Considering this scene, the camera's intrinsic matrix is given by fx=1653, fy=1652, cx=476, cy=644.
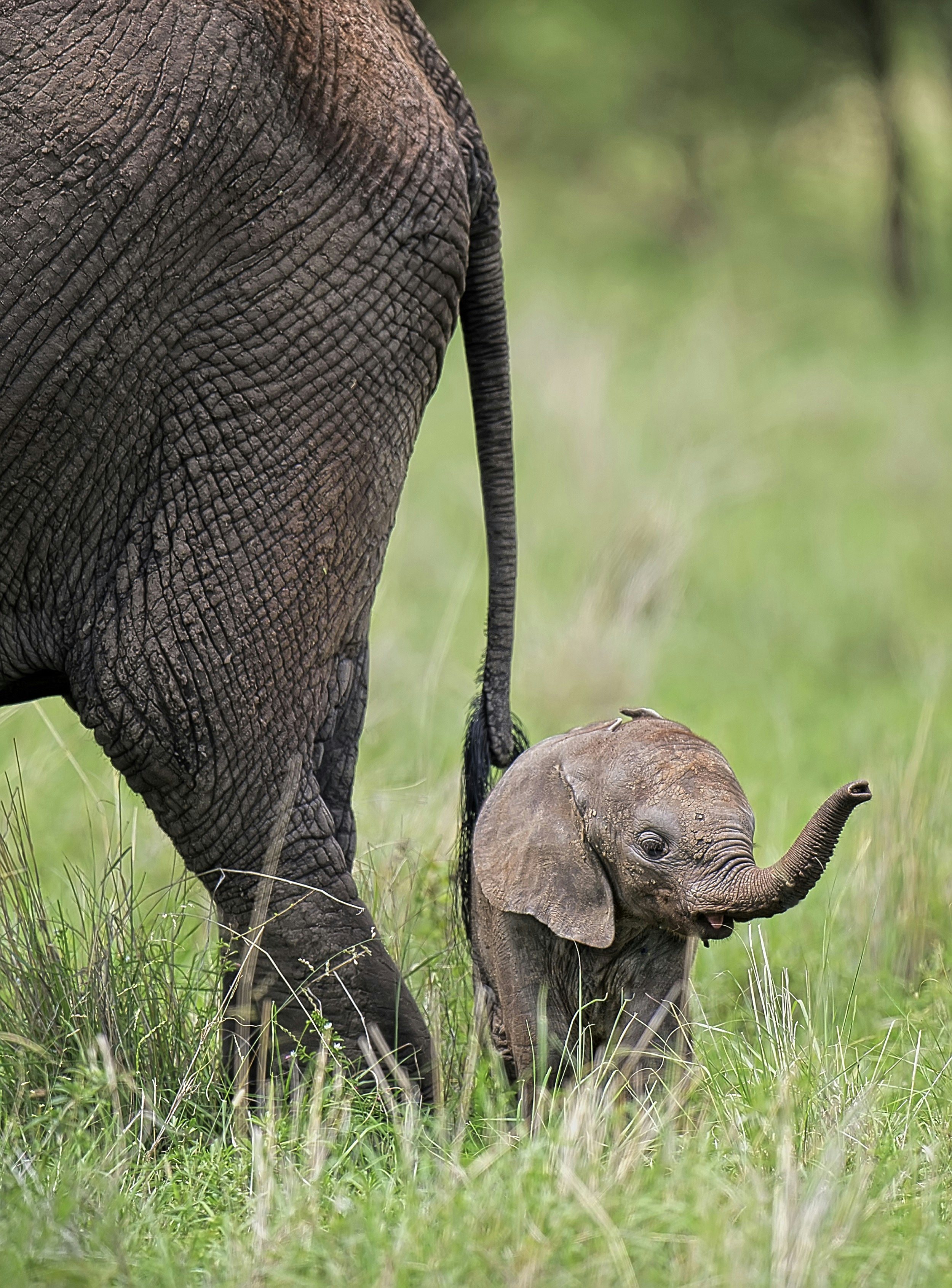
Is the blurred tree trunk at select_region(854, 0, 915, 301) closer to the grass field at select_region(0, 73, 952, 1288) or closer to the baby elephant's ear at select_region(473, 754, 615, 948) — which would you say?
the grass field at select_region(0, 73, 952, 1288)

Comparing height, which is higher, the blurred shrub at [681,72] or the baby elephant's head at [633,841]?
the blurred shrub at [681,72]

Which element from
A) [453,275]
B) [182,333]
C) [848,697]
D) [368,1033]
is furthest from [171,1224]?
[848,697]

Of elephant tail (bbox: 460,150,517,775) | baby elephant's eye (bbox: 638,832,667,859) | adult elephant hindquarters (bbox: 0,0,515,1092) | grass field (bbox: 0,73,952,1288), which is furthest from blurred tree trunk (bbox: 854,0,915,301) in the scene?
baby elephant's eye (bbox: 638,832,667,859)

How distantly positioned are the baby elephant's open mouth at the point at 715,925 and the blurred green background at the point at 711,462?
777 millimetres

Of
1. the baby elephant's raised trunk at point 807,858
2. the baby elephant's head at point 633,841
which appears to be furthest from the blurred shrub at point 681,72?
the baby elephant's raised trunk at point 807,858

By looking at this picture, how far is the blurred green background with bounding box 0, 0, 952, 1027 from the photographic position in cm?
464

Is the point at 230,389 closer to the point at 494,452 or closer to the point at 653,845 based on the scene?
the point at 494,452

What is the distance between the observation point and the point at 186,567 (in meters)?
2.96

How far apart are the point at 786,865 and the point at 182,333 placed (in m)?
1.36

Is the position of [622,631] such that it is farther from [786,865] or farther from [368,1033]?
[786,865]

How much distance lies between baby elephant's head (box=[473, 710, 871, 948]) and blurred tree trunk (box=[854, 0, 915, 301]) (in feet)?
58.4

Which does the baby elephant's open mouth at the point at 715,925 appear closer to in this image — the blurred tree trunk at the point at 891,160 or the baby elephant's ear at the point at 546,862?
the baby elephant's ear at the point at 546,862

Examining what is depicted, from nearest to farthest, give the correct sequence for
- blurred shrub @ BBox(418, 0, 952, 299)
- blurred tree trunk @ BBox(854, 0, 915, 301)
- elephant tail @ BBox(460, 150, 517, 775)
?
1. elephant tail @ BBox(460, 150, 517, 775)
2. blurred tree trunk @ BBox(854, 0, 915, 301)
3. blurred shrub @ BBox(418, 0, 952, 299)

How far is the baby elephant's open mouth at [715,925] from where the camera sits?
2.69m
